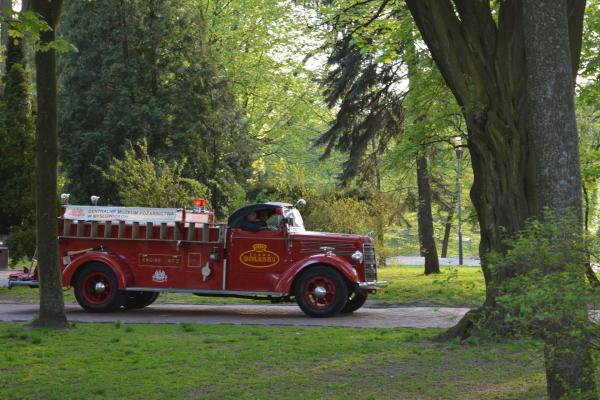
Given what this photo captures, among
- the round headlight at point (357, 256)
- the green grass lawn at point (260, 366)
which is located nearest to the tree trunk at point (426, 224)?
the round headlight at point (357, 256)

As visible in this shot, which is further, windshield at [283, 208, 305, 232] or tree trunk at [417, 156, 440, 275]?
tree trunk at [417, 156, 440, 275]

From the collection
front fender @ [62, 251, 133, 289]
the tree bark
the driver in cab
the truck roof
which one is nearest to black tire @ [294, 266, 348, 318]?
the driver in cab

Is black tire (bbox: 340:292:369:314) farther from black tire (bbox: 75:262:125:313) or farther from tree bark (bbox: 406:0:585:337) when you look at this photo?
tree bark (bbox: 406:0:585:337)

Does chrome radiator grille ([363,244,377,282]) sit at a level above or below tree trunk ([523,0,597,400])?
below

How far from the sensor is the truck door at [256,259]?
53.4 feet

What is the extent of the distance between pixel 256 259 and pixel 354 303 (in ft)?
6.90

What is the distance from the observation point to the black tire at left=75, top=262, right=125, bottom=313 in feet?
54.8

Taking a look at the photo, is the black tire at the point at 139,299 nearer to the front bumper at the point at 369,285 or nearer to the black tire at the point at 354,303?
the black tire at the point at 354,303

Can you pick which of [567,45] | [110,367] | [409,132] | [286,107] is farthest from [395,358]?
[286,107]

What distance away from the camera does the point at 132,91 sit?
3578cm

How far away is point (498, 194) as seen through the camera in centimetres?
1075

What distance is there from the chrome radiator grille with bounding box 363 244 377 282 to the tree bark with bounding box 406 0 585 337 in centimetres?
568

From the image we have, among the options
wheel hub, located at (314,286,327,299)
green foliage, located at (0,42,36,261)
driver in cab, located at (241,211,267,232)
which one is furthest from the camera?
green foliage, located at (0,42,36,261)

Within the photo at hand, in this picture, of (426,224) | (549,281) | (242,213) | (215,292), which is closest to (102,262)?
(215,292)
